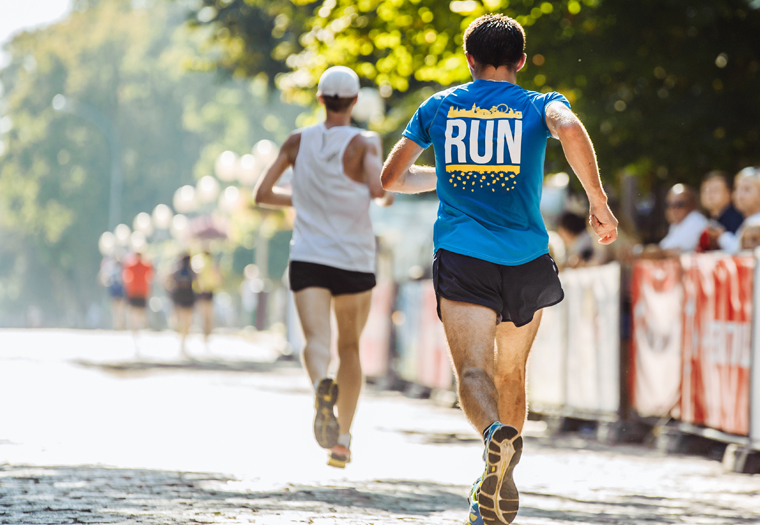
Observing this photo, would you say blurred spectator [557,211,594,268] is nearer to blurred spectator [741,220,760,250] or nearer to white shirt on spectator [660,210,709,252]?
white shirt on spectator [660,210,709,252]

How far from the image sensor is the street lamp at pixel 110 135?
60.8 metres

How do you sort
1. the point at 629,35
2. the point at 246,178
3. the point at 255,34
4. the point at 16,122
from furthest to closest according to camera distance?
the point at 16,122 → the point at 246,178 → the point at 255,34 → the point at 629,35

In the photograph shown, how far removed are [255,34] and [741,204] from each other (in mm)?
14547

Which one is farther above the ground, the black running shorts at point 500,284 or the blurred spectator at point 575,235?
the blurred spectator at point 575,235

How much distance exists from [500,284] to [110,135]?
60750 millimetres

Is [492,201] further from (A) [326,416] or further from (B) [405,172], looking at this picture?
(A) [326,416]

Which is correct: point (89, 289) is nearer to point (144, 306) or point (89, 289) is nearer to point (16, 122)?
point (16, 122)

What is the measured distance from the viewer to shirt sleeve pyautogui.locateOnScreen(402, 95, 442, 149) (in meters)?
4.84

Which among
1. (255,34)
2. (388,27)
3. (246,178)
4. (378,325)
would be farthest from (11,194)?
(388,27)

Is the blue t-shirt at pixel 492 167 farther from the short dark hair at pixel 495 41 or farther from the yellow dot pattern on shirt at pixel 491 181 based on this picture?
the short dark hair at pixel 495 41

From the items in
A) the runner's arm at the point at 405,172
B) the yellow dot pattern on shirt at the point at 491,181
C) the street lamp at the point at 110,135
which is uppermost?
the street lamp at the point at 110,135

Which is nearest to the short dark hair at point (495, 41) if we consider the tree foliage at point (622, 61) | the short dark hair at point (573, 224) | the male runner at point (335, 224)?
the male runner at point (335, 224)

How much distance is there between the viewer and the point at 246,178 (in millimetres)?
27766

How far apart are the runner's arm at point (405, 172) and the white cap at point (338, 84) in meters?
1.64
